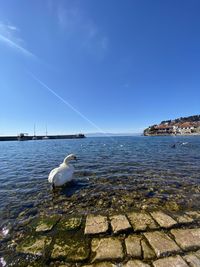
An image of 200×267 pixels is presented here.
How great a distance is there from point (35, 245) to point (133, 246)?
2.36 m

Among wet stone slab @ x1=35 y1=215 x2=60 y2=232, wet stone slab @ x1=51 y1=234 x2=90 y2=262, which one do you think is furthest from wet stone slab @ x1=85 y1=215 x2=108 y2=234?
wet stone slab @ x1=35 y1=215 x2=60 y2=232

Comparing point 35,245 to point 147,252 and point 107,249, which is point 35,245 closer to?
point 107,249

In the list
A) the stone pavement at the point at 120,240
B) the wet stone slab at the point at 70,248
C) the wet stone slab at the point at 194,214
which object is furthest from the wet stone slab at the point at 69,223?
the wet stone slab at the point at 194,214

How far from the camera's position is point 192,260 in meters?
3.38

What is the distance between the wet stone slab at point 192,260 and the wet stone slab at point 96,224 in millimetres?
1999

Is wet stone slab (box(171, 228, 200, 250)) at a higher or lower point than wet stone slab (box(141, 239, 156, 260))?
higher

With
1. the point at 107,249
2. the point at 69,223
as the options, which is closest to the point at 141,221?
the point at 107,249

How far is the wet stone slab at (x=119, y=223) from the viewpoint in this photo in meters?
4.69

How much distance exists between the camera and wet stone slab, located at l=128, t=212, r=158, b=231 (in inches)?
187

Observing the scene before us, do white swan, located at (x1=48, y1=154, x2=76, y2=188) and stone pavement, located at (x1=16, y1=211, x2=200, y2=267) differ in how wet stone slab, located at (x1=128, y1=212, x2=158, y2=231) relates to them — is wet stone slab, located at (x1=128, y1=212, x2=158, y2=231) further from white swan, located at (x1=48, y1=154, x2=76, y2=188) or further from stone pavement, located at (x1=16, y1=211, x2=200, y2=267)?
white swan, located at (x1=48, y1=154, x2=76, y2=188)

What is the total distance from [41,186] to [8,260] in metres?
5.85

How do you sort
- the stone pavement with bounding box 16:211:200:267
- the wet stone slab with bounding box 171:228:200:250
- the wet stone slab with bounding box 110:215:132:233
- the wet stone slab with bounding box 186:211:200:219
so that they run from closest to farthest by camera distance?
the stone pavement with bounding box 16:211:200:267 < the wet stone slab with bounding box 171:228:200:250 < the wet stone slab with bounding box 110:215:132:233 < the wet stone slab with bounding box 186:211:200:219

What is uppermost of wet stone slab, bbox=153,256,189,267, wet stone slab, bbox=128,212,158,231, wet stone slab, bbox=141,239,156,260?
wet stone slab, bbox=153,256,189,267

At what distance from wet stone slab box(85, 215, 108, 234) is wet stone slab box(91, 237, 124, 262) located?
1.36ft
